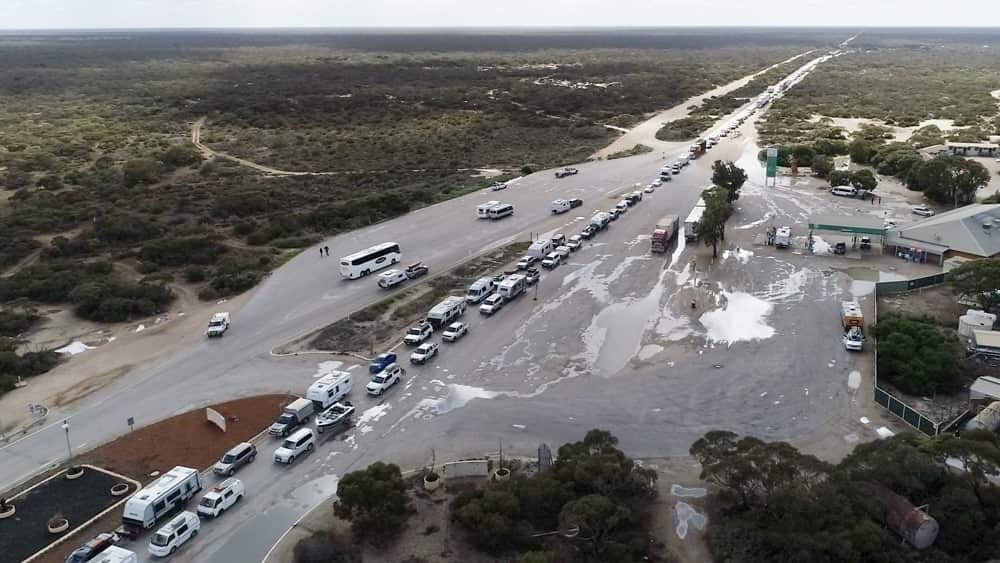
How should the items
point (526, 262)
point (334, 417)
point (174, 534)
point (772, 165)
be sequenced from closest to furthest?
point (174, 534) < point (334, 417) < point (526, 262) < point (772, 165)

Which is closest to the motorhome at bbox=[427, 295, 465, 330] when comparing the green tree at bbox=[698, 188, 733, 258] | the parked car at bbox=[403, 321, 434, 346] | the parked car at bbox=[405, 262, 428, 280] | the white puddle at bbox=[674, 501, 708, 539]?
the parked car at bbox=[403, 321, 434, 346]

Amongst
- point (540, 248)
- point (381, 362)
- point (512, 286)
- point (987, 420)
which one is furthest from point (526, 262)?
point (987, 420)

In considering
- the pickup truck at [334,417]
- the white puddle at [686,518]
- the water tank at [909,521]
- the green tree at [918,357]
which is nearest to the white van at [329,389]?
the pickup truck at [334,417]

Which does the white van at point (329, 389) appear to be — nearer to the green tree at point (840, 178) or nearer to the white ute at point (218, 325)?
the white ute at point (218, 325)

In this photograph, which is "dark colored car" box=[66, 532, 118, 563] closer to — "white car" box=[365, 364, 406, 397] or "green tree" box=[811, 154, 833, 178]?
"white car" box=[365, 364, 406, 397]

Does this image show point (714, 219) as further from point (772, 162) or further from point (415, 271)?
point (772, 162)

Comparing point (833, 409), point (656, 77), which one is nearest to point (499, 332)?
point (833, 409)
